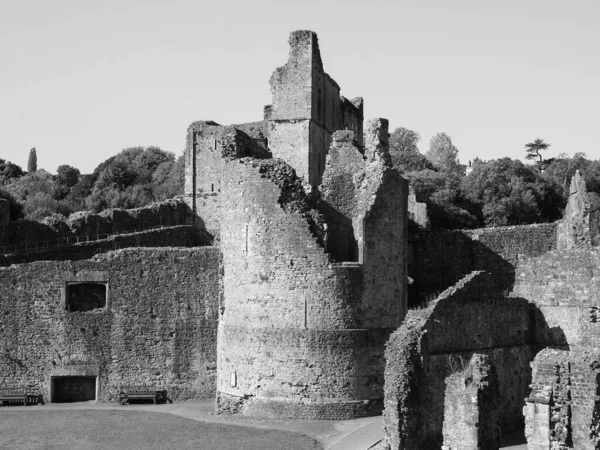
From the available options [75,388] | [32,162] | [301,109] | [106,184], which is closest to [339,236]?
[75,388]

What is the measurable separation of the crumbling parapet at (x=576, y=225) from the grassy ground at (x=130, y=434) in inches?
608

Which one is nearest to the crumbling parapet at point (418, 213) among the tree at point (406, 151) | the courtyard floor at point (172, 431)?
the courtyard floor at point (172, 431)

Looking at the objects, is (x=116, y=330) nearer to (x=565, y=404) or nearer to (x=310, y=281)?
(x=310, y=281)

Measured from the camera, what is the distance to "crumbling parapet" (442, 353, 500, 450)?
20.2 m

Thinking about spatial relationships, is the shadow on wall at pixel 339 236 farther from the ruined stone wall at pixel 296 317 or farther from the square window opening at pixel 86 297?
the square window opening at pixel 86 297

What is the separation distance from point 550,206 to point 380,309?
4500 cm

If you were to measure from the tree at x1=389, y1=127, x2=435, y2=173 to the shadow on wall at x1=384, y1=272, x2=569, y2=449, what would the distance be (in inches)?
2134

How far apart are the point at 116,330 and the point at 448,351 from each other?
1309cm

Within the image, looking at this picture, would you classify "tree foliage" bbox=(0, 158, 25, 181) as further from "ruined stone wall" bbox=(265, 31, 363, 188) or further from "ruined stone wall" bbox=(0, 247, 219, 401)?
"ruined stone wall" bbox=(0, 247, 219, 401)

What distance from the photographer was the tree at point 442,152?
107 meters

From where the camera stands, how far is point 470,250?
4022cm

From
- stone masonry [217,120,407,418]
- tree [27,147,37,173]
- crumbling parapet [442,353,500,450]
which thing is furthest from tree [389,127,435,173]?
crumbling parapet [442,353,500,450]

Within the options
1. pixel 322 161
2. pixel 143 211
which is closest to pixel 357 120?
pixel 322 161

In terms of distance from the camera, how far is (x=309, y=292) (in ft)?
94.8
